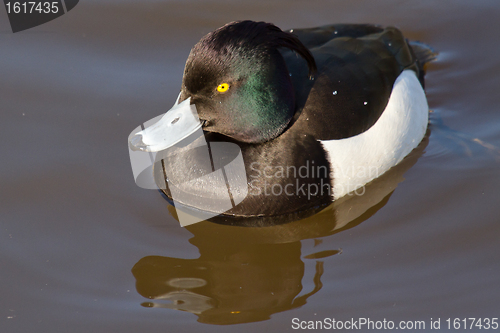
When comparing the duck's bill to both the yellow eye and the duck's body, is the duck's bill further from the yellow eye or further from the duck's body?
the yellow eye

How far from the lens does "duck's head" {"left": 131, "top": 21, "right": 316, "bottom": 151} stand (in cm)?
327

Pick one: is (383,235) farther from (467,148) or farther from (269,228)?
(467,148)

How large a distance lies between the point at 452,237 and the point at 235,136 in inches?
61.8

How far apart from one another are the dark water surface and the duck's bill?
0.57 metres

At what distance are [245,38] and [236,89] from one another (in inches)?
12.3

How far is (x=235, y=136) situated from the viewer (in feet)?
11.9

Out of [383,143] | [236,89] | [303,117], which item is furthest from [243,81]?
[383,143]

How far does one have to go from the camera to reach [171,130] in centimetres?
345

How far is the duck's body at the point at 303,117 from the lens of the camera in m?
3.38

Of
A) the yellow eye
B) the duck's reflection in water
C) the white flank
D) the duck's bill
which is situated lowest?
the duck's reflection in water

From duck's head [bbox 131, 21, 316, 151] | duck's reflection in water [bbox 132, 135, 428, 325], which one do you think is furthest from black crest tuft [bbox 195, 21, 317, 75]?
duck's reflection in water [bbox 132, 135, 428, 325]

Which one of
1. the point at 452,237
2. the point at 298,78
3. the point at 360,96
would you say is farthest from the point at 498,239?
the point at 298,78

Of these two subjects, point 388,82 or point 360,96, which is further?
point 388,82

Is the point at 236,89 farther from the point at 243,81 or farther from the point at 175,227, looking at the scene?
the point at 175,227
